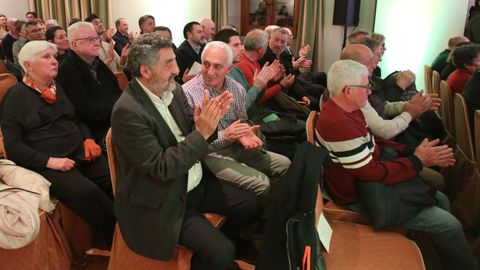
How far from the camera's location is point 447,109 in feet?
9.36

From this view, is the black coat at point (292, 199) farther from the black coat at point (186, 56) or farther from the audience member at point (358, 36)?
the black coat at point (186, 56)

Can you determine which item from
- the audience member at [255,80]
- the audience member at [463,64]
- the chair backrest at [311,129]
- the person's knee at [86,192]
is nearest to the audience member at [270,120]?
the audience member at [255,80]

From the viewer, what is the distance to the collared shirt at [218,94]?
2.05 m

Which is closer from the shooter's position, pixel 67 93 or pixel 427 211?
pixel 427 211

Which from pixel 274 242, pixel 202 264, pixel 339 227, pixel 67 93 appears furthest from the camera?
pixel 67 93

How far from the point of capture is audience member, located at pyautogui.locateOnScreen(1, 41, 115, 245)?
6.30 feet

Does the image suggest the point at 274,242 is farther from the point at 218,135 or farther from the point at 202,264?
the point at 218,135

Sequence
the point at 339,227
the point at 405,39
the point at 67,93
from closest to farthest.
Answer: the point at 339,227 → the point at 67,93 → the point at 405,39

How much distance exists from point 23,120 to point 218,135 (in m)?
0.97

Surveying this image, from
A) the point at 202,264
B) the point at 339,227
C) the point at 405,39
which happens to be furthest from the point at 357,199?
the point at 405,39

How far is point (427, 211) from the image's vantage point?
166cm

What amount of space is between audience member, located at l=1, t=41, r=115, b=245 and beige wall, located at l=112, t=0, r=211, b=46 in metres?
5.07

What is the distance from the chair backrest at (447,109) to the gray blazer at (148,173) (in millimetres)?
2075

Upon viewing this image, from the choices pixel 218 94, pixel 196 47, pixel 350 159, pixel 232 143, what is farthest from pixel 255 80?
pixel 196 47
